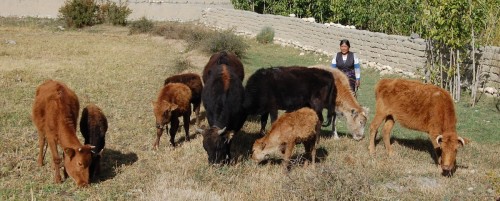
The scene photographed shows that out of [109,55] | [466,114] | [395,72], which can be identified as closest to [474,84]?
[466,114]

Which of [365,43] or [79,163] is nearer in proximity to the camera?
[79,163]

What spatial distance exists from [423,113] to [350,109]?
4.93 ft

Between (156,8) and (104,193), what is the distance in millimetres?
33222

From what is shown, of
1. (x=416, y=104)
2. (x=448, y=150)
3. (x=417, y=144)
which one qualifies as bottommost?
(x=417, y=144)

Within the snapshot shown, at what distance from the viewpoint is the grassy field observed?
6602 mm

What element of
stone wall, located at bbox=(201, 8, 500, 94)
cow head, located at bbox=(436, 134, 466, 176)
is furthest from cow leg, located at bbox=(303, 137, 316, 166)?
stone wall, located at bbox=(201, 8, 500, 94)

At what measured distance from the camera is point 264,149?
7727mm

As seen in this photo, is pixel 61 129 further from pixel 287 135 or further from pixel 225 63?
pixel 225 63

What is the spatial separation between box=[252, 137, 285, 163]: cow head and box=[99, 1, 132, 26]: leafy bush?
26909 mm

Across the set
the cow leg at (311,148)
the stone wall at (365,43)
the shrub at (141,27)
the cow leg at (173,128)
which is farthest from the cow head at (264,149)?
the shrub at (141,27)

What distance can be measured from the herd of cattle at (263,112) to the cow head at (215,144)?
0.01 m

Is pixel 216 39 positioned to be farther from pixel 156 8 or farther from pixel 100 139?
pixel 156 8

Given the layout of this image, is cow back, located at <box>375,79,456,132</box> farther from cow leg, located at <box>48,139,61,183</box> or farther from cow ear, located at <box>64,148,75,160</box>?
cow leg, located at <box>48,139,61,183</box>

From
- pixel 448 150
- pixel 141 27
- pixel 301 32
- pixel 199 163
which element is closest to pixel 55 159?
pixel 199 163
